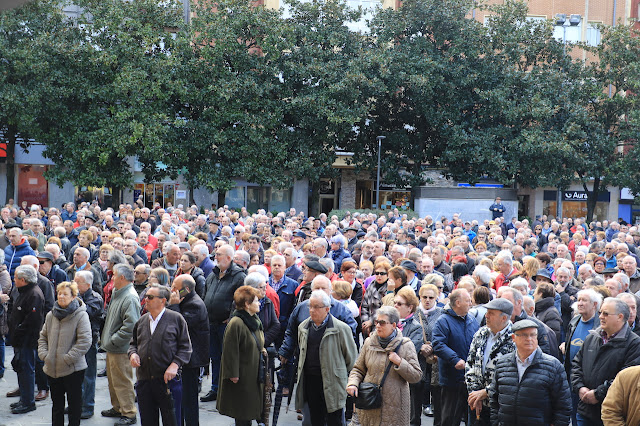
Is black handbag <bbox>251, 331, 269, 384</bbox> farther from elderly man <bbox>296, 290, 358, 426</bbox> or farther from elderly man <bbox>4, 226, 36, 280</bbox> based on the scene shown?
elderly man <bbox>4, 226, 36, 280</bbox>

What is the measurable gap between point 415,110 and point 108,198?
1723cm

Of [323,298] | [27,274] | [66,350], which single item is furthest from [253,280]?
[27,274]

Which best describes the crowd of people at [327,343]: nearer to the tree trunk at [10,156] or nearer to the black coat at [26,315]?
the black coat at [26,315]

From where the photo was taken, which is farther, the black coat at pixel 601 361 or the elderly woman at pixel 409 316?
the elderly woman at pixel 409 316

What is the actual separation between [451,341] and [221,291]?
3.05 meters

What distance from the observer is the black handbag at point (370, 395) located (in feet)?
20.3

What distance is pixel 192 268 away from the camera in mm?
9617

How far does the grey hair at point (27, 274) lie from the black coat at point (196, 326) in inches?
74.0

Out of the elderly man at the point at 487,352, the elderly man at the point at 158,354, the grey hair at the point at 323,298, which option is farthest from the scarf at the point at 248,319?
the elderly man at the point at 487,352

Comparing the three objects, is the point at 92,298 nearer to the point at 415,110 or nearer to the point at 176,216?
the point at 176,216

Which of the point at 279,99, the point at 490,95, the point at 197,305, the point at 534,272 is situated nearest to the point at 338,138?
the point at 279,99

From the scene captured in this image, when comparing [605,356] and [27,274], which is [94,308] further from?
[605,356]

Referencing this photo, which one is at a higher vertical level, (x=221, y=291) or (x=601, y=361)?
(x=221, y=291)

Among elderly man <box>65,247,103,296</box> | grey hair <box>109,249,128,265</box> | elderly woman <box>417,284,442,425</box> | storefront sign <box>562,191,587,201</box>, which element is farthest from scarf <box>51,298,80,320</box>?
storefront sign <box>562,191,587,201</box>
